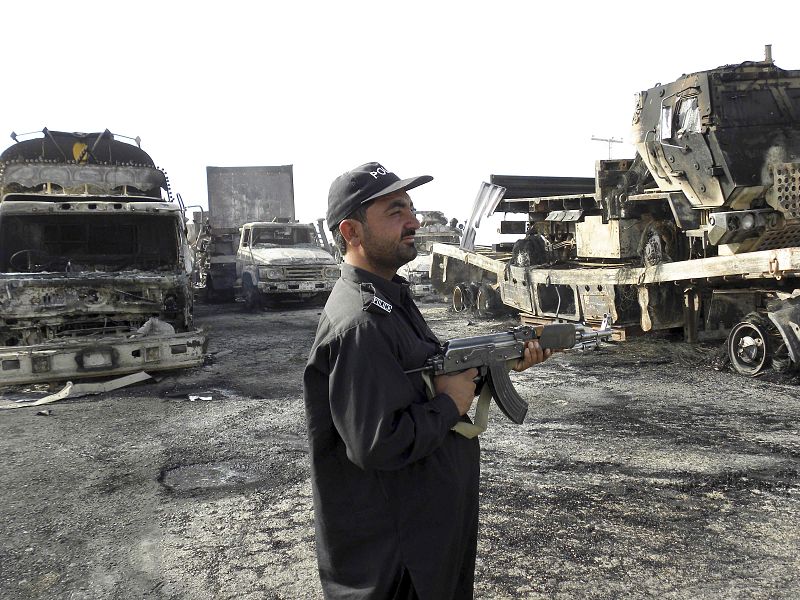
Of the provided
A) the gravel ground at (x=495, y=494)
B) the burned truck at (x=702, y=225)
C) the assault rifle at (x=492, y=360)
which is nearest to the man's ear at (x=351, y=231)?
the assault rifle at (x=492, y=360)

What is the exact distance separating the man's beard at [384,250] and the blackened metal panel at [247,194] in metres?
18.5

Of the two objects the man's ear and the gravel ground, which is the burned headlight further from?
the man's ear

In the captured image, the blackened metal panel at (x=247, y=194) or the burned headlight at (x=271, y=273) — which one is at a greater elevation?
the blackened metal panel at (x=247, y=194)

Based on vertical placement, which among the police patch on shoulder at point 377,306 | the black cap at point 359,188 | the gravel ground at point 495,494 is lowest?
the gravel ground at point 495,494

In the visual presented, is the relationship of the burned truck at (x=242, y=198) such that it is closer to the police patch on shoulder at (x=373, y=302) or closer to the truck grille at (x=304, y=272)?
the truck grille at (x=304, y=272)

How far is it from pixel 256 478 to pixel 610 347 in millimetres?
6315

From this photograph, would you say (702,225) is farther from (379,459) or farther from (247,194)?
(247,194)

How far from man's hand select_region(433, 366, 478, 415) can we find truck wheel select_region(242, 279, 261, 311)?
13058 mm

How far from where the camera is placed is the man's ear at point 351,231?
2.03 meters

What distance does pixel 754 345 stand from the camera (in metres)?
7.12

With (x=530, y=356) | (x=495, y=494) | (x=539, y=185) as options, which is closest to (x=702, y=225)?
(x=539, y=185)

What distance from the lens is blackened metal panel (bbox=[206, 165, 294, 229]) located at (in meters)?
20.0

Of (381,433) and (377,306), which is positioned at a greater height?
(377,306)

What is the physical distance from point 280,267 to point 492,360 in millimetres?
12700
